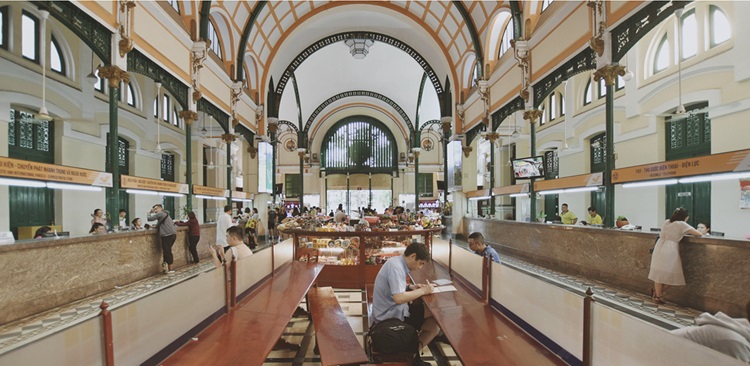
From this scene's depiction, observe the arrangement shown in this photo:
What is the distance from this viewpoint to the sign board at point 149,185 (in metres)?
7.43

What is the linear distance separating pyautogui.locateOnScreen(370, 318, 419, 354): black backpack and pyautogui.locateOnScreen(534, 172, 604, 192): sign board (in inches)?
232

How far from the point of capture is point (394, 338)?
334cm

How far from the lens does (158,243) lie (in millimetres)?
8109

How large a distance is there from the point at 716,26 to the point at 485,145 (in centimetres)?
1052

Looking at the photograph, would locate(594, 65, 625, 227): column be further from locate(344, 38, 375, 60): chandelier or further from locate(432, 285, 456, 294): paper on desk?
locate(344, 38, 375, 60): chandelier

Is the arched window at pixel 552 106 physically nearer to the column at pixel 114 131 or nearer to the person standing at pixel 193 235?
the person standing at pixel 193 235

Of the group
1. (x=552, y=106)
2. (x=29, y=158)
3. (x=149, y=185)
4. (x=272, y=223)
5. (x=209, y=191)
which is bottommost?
(x=272, y=223)

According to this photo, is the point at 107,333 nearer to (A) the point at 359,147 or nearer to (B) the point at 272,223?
(B) the point at 272,223

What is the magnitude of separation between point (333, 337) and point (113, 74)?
663 cm

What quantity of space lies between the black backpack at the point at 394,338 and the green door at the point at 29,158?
31.7 ft

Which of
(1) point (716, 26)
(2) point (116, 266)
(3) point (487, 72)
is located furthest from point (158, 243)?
(1) point (716, 26)

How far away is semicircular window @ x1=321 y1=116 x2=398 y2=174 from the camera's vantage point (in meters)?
33.7

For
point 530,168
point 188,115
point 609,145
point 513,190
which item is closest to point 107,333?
point 609,145

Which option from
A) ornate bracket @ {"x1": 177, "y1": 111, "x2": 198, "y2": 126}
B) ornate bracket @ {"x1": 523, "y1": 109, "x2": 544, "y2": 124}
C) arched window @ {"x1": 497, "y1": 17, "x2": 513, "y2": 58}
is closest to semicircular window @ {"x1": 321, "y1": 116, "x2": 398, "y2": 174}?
arched window @ {"x1": 497, "y1": 17, "x2": 513, "y2": 58}
